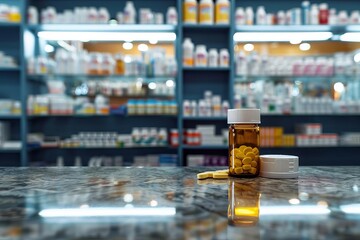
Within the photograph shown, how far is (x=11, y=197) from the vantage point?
3.28ft

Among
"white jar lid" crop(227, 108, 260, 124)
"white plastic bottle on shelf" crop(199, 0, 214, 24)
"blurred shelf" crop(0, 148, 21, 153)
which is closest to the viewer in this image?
"white jar lid" crop(227, 108, 260, 124)

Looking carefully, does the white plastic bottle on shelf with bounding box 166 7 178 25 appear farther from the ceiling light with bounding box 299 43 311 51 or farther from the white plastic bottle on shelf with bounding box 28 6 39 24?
the ceiling light with bounding box 299 43 311 51

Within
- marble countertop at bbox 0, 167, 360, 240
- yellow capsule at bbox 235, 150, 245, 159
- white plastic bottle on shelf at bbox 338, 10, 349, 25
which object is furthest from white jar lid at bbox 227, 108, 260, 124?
white plastic bottle on shelf at bbox 338, 10, 349, 25

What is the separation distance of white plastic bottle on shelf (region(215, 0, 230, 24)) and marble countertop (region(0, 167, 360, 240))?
9.36ft

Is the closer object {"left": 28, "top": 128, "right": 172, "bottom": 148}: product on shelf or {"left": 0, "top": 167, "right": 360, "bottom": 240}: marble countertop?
{"left": 0, "top": 167, "right": 360, "bottom": 240}: marble countertop

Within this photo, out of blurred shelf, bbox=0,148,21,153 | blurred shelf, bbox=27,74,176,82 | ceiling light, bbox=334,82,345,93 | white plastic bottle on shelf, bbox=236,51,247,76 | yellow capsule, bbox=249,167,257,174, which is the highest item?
white plastic bottle on shelf, bbox=236,51,247,76

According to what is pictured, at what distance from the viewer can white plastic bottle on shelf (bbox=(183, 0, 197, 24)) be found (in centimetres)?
388

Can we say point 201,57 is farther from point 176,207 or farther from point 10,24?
point 176,207

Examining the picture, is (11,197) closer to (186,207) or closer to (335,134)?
(186,207)

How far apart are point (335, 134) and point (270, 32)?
4.79ft

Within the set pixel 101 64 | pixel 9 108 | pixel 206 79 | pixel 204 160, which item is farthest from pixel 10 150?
pixel 206 79

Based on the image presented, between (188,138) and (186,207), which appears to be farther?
(188,138)

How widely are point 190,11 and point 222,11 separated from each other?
1.19 feet

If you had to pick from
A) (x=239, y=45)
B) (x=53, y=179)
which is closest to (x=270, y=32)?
(x=239, y=45)
